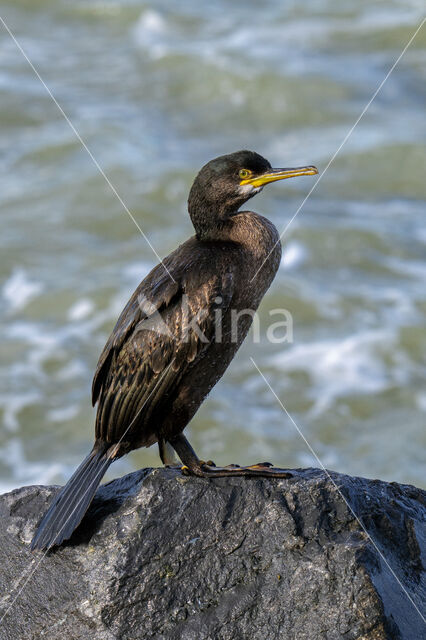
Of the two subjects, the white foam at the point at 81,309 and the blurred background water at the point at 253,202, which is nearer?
the blurred background water at the point at 253,202

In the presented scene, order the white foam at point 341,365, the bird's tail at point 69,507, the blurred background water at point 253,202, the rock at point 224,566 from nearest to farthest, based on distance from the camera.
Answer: the rock at point 224,566, the bird's tail at point 69,507, the blurred background water at point 253,202, the white foam at point 341,365

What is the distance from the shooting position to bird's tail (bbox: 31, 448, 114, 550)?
3930mm

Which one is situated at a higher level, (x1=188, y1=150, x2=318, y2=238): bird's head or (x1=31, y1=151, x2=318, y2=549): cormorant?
(x1=188, y1=150, x2=318, y2=238): bird's head

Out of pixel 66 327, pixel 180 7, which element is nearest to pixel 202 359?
pixel 66 327

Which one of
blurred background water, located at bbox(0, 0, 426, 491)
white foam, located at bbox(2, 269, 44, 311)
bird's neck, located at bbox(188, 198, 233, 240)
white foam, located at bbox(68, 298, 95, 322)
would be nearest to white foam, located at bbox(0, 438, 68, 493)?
blurred background water, located at bbox(0, 0, 426, 491)

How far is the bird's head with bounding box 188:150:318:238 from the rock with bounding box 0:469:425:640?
132 cm

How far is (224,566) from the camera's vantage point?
12.5ft

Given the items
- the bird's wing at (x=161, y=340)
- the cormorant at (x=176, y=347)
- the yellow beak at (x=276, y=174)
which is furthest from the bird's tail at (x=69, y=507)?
the yellow beak at (x=276, y=174)

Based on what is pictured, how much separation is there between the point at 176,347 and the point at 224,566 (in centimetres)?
104

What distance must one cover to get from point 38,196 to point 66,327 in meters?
2.86

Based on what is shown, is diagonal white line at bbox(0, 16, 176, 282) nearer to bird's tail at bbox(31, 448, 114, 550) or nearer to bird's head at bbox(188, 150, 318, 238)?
bird's head at bbox(188, 150, 318, 238)

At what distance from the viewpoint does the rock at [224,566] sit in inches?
143

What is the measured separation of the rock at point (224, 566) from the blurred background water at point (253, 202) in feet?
14.7

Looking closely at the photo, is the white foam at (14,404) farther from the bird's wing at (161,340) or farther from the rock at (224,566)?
the rock at (224,566)
